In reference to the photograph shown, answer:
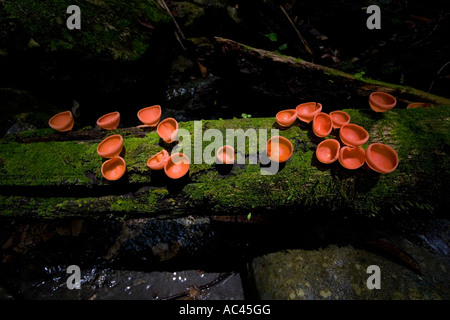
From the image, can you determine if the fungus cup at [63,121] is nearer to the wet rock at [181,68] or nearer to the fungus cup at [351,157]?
the wet rock at [181,68]

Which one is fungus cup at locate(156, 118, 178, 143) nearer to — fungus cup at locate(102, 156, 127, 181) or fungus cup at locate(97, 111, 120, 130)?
fungus cup at locate(102, 156, 127, 181)

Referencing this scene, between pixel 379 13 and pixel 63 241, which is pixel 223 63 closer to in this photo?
pixel 379 13

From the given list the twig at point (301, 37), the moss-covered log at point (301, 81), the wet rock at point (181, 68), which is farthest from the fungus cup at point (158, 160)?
the twig at point (301, 37)

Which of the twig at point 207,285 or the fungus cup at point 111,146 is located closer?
the fungus cup at point 111,146

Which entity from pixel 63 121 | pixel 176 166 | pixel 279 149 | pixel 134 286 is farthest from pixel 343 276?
pixel 63 121

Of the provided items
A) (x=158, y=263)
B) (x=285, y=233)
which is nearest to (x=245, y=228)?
(x=285, y=233)
